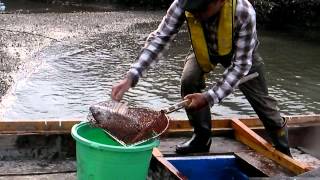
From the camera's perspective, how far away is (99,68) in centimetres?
988

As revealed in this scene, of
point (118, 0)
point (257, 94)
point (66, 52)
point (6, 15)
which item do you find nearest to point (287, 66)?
point (66, 52)

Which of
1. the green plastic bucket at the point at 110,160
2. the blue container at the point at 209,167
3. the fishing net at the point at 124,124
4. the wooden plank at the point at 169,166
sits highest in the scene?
the fishing net at the point at 124,124

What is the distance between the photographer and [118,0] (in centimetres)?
2308

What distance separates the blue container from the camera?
13.9 feet

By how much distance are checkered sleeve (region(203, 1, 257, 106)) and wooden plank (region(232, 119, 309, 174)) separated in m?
1.03

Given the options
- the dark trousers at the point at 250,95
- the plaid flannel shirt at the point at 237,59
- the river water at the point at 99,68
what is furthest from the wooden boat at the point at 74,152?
the river water at the point at 99,68

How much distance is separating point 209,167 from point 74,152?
118 cm

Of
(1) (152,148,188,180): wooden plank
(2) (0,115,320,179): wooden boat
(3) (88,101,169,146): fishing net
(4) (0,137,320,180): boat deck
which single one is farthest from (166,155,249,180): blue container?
(3) (88,101,169,146): fishing net

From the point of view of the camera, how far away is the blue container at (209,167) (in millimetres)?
4230

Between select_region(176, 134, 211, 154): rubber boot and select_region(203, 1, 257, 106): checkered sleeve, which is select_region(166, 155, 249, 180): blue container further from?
select_region(203, 1, 257, 106): checkered sleeve

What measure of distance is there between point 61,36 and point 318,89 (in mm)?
6635

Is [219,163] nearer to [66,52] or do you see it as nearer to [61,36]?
[66,52]

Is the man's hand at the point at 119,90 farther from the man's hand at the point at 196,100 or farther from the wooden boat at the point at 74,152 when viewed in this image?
the wooden boat at the point at 74,152

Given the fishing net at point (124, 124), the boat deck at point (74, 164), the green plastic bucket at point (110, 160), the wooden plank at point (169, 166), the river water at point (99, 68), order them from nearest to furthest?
the green plastic bucket at point (110, 160) → the fishing net at point (124, 124) → the wooden plank at point (169, 166) → the boat deck at point (74, 164) → the river water at point (99, 68)
